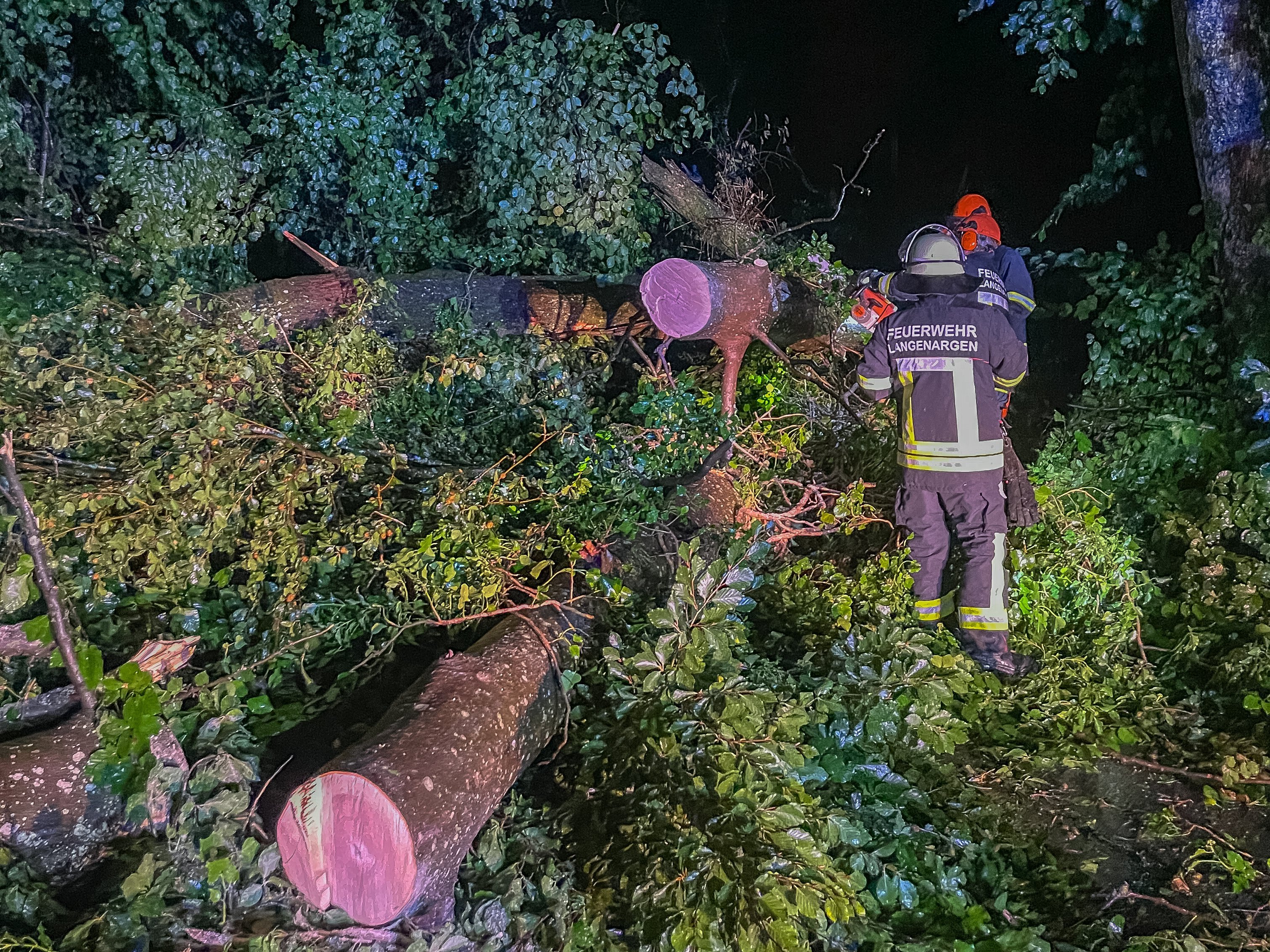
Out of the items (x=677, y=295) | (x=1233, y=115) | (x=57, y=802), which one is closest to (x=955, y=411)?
(x=677, y=295)

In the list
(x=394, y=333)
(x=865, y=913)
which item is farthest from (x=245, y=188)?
(x=865, y=913)

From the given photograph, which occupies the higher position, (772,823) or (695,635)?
(695,635)

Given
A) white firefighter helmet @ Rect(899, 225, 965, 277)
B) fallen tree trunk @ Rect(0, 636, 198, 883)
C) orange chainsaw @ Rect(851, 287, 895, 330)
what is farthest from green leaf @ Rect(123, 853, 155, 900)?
white firefighter helmet @ Rect(899, 225, 965, 277)

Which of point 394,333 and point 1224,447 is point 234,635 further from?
point 1224,447

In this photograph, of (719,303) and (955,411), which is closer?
(955,411)

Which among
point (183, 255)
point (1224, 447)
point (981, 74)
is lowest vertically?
point (1224, 447)

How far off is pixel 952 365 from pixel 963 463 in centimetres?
45

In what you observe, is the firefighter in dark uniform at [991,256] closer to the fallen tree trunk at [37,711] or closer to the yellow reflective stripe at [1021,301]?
the yellow reflective stripe at [1021,301]

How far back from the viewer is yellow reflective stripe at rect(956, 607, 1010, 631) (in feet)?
10.4

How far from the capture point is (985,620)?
3174 mm

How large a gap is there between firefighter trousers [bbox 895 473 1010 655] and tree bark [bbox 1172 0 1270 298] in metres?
2.05

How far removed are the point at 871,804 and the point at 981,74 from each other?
6801 mm

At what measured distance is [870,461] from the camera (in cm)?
409

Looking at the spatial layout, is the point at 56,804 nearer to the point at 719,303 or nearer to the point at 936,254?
the point at 719,303
